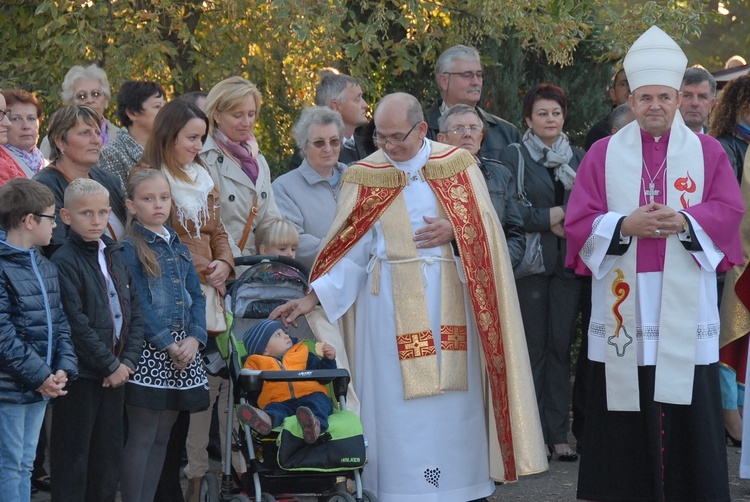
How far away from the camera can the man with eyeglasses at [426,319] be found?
6.52 meters

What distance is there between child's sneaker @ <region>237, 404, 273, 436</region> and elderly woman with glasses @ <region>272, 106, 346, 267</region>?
6.62ft

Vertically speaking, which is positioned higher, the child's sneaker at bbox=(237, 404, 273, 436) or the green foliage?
→ the green foliage

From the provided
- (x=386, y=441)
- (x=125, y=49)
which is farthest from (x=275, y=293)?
(x=125, y=49)

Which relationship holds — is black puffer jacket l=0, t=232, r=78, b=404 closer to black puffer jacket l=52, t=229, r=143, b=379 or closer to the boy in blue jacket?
the boy in blue jacket

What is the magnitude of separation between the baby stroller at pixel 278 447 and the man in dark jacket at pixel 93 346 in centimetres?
58

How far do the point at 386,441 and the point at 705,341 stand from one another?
5.88ft

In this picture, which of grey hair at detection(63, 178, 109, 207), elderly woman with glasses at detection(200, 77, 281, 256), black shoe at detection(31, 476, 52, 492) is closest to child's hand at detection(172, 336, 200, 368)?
grey hair at detection(63, 178, 109, 207)

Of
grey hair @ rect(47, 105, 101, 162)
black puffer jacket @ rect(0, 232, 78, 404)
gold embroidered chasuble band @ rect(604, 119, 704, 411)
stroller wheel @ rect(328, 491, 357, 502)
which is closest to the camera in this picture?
black puffer jacket @ rect(0, 232, 78, 404)

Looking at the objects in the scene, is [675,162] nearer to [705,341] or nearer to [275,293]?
[705,341]

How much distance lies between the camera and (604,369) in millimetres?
6578

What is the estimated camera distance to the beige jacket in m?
7.32

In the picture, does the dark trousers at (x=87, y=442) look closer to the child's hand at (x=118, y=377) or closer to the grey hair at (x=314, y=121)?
the child's hand at (x=118, y=377)

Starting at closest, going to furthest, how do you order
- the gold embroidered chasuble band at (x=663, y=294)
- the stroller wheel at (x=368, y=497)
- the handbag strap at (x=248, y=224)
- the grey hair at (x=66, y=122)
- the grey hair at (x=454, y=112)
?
the stroller wheel at (x=368, y=497) → the grey hair at (x=66, y=122) → the gold embroidered chasuble band at (x=663, y=294) → the handbag strap at (x=248, y=224) → the grey hair at (x=454, y=112)

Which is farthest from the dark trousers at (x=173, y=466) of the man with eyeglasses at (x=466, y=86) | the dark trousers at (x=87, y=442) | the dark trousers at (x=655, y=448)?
the man with eyeglasses at (x=466, y=86)
